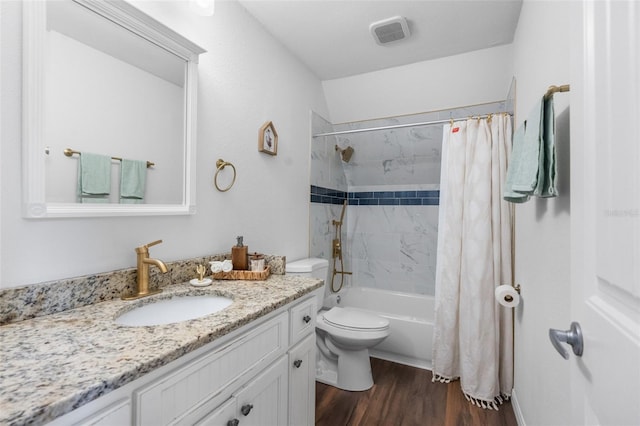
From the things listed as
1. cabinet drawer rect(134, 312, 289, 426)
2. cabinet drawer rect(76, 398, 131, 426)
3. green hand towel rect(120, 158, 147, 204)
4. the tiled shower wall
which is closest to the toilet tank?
the tiled shower wall

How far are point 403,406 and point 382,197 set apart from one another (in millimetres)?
2035

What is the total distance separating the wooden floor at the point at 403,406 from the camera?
1.79 m

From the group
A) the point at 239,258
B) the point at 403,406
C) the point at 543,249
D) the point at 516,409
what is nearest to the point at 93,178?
the point at 239,258

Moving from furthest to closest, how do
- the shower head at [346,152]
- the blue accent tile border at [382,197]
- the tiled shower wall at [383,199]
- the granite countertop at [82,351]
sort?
1. the shower head at [346,152]
2. the blue accent tile border at [382,197]
3. the tiled shower wall at [383,199]
4. the granite countertop at [82,351]

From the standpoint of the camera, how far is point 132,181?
1245 mm

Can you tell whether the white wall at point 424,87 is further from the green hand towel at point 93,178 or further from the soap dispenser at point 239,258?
the green hand towel at point 93,178

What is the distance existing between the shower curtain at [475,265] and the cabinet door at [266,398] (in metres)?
1.45

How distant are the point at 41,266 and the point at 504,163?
2.52m

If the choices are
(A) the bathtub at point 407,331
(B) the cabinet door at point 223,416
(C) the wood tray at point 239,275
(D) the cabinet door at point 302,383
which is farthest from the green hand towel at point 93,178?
(A) the bathtub at point 407,331

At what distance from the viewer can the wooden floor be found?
1790mm

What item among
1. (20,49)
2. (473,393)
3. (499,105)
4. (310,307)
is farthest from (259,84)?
(473,393)

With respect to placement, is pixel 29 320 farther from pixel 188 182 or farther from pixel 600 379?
pixel 600 379

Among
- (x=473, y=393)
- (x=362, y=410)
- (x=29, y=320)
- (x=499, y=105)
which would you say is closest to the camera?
(x=29, y=320)

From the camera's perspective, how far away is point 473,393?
2010 mm
